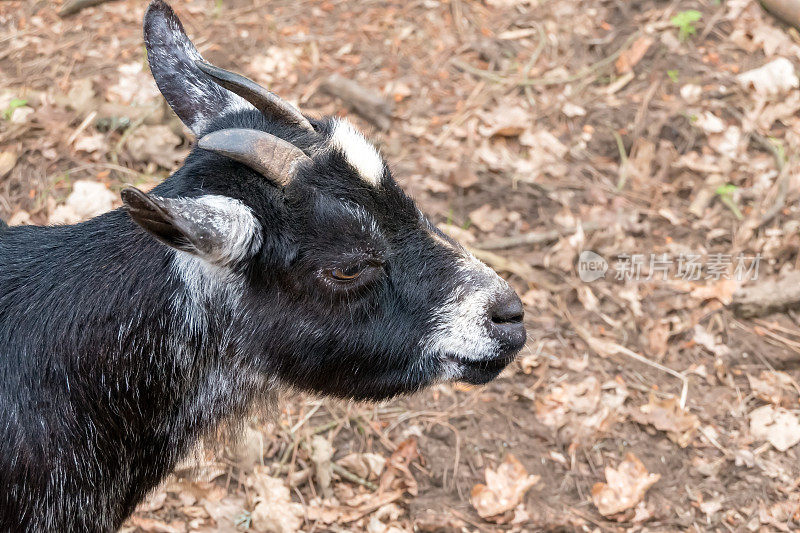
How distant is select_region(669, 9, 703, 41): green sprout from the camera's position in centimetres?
728

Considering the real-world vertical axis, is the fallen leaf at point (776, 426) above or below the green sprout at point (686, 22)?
below

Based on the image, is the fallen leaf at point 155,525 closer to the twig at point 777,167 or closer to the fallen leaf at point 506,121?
the fallen leaf at point 506,121

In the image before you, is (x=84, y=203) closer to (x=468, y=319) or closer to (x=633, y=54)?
(x=468, y=319)

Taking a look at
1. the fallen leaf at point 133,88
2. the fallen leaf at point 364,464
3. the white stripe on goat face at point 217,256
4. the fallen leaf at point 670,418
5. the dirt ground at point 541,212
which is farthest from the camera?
the fallen leaf at point 133,88

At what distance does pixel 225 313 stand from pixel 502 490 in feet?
7.17

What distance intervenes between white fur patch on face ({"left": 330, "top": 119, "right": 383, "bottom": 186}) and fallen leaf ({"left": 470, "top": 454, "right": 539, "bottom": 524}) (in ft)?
7.24

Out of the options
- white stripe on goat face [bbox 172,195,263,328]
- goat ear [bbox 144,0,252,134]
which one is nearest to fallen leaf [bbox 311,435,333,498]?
white stripe on goat face [bbox 172,195,263,328]

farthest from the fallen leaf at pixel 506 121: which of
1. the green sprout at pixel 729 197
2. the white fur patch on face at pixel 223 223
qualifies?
the white fur patch on face at pixel 223 223

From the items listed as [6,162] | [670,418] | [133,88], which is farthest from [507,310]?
[133,88]

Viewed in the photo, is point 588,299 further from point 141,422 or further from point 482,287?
point 141,422

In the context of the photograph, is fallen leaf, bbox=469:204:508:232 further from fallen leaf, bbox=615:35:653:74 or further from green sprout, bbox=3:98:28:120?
green sprout, bbox=3:98:28:120

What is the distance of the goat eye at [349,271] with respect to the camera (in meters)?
3.15

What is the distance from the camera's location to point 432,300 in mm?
3307

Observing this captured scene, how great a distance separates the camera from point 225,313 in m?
3.22
